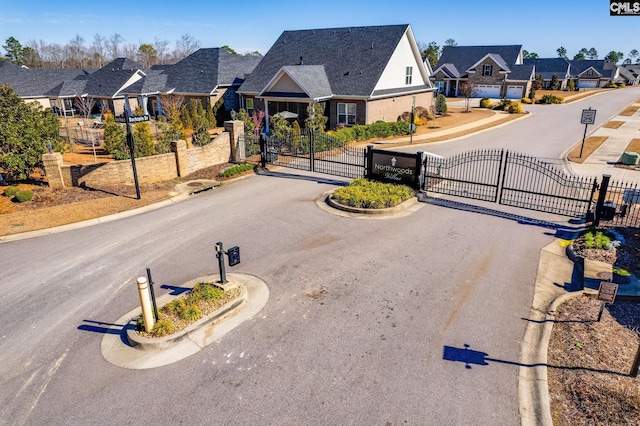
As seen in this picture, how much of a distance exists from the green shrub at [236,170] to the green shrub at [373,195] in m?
6.47

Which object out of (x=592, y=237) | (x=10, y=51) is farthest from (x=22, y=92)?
(x=10, y=51)

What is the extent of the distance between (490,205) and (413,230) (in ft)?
14.5

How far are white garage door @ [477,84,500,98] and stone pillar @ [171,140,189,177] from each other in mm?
57874

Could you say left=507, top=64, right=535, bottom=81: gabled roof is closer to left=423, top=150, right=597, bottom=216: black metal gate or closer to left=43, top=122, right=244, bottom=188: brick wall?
left=423, top=150, right=597, bottom=216: black metal gate

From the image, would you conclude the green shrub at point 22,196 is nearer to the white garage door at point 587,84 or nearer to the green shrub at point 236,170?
the green shrub at point 236,170

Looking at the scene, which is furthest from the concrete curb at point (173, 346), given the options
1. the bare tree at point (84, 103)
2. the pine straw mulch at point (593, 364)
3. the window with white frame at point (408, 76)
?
Result: the bare tree at point (84, 103)

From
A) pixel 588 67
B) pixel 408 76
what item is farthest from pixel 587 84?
pixel 408 76

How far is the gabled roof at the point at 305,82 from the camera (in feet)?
101

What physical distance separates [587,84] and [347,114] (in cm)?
8748

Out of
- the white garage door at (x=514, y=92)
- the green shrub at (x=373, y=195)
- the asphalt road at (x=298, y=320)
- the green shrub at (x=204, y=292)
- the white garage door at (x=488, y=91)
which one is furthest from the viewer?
the white garage door at (x=488, y=91)

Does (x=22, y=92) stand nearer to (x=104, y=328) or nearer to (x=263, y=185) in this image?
(x=263, y=185)

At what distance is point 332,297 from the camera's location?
31.8ft

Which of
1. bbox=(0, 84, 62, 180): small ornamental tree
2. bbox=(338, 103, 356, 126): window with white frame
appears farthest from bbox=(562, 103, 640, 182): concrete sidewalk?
bbox=(0, 84, 62, 180): small ornamental tree

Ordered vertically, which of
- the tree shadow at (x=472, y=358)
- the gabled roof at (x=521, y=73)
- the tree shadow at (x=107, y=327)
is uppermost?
the gabled roof at (x=521, y=73)
